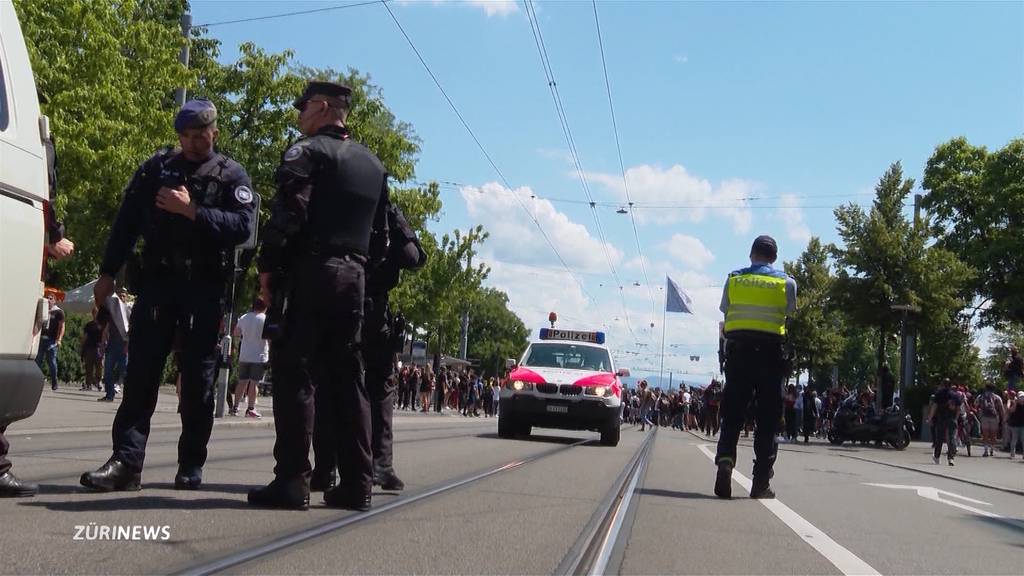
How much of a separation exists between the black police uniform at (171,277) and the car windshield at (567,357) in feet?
41.1

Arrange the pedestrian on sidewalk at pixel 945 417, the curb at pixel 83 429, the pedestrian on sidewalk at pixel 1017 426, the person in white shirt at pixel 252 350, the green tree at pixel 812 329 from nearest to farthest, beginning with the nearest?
the curb at pixel 83 429
the person in white shirt at pixel 252 350
the pedestrian on sidewalk at pixel 945 417
the pedestrian on sidewalk at pixel 1017 426
the green tree at pixel 812 329

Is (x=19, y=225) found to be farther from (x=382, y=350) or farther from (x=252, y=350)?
(x=252, y=350)

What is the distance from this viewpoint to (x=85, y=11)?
25.9 metres

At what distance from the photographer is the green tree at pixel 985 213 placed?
46625mm

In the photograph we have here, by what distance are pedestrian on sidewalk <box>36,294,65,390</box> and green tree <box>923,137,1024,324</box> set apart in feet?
117

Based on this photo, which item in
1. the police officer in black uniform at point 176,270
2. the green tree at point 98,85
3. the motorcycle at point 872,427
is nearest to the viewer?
the police officer in black uniform at point 176,270

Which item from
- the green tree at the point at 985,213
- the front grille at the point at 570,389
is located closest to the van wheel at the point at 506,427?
the front grille at the point at 570,389

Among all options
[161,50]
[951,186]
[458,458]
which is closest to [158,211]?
[458,458]

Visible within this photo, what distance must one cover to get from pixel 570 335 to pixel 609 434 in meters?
3.16

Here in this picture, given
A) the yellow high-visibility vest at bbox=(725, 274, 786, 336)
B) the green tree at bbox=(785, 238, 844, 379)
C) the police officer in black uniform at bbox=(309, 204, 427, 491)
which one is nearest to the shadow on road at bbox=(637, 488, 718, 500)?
the yellow high-visibility vest at bbox=(725, 274, 786, 336)

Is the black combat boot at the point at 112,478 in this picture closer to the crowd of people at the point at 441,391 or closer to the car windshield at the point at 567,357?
the car windshield at the point at 567,357

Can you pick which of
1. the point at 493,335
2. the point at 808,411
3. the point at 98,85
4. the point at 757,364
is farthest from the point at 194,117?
the point at 493,335

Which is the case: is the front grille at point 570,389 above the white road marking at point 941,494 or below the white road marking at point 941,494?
above

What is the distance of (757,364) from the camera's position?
905cm
